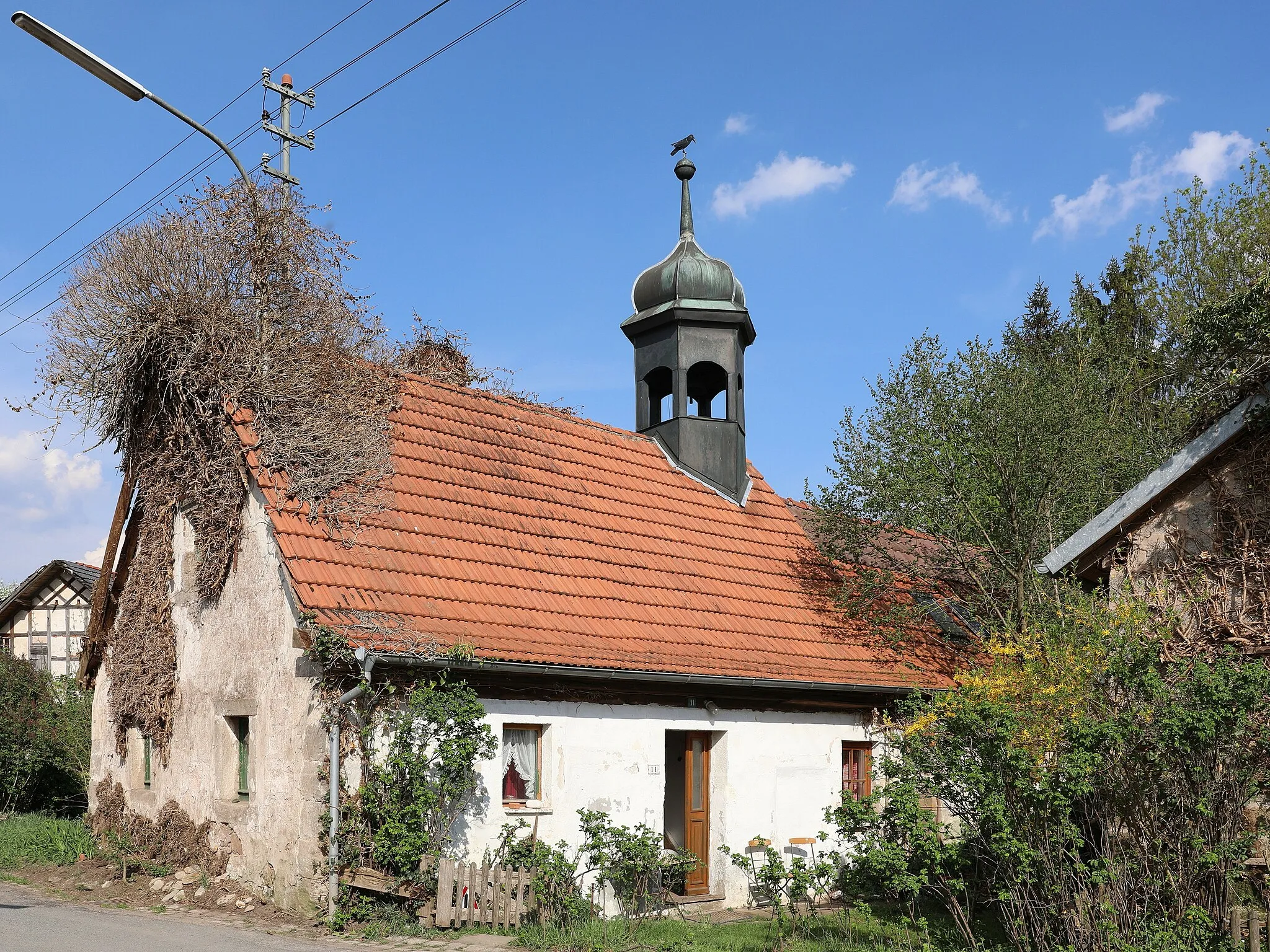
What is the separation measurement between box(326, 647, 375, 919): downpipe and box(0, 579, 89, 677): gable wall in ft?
67.2

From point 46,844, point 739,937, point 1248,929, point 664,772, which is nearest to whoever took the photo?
point 1248,929

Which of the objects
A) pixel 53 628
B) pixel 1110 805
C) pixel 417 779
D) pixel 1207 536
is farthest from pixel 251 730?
pixel 53 628

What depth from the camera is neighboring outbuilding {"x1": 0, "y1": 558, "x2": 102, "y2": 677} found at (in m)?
27.9

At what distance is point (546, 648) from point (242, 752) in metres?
3.59

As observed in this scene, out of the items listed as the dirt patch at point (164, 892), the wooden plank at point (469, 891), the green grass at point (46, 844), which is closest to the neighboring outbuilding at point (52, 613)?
the green grass at point (46, 844)

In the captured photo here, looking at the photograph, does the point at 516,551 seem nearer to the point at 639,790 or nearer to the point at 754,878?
the point at 639,790

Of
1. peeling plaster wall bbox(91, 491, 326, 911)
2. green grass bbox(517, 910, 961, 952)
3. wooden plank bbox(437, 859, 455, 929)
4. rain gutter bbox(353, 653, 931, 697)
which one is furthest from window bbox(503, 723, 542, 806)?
peeling plaster wall bbox(91, 491, 326, 911)

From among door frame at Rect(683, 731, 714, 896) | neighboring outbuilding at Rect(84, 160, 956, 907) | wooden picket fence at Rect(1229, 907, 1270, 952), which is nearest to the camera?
wooden picket fence at Rect(1229, 907, 1270, 952)

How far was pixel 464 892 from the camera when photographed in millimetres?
10352

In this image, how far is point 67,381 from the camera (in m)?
13.5

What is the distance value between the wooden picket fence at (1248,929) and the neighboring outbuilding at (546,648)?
A: 19.6 feet

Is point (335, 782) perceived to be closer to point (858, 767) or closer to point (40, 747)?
point (858, 767)

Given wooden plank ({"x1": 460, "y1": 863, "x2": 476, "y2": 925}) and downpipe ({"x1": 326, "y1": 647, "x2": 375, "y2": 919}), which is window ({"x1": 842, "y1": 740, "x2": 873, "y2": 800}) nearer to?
wooden plank ({"x1": 460, "y1": 863, "x2": 476, "y2": 925})

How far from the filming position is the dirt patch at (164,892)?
10.7m
